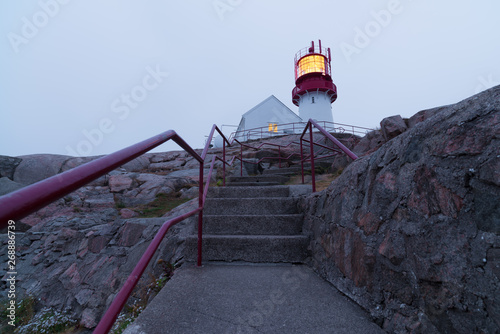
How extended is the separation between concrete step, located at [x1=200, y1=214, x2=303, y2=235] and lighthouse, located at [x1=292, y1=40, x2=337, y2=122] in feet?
54.3

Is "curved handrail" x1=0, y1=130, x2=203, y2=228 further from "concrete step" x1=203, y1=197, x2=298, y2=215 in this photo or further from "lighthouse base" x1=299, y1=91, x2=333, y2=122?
"lighthouse base" x1=299, y1=91, x2=333, y2=122

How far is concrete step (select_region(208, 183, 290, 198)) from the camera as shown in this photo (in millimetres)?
3336

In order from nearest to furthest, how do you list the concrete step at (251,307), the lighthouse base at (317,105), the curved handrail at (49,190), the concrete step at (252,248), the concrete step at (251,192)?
the curved handrail at (49,190), the concrete step at (251,307), the concrete step at (252,248), the concrete step at (251,192), the lighthouse base at (317,105)

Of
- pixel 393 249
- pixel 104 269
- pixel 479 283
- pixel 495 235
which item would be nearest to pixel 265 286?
pixel 393 249

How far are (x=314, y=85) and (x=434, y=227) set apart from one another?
1844 centimetres

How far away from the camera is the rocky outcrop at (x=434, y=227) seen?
83 cm

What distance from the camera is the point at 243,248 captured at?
232cm

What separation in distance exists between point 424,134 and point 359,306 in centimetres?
113

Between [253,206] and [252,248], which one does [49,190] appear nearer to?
[252,248]

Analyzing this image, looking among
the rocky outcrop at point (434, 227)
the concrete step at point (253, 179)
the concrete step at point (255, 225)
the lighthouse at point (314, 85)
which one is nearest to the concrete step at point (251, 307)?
the rocky outcrop at point (434, 227)

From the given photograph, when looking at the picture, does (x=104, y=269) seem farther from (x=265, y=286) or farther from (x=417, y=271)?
(x=417, y=271)

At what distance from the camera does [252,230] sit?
2.62 meters

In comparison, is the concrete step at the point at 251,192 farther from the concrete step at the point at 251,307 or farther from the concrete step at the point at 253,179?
the concrete step at the point at 251,307

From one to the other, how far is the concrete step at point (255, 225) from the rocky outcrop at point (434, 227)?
1000mm
